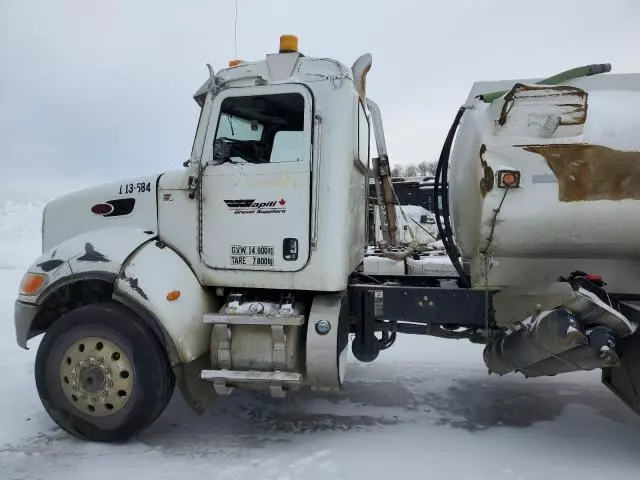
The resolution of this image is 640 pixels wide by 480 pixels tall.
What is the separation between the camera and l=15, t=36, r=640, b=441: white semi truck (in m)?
3.47

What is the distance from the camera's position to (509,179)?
348 centimetres

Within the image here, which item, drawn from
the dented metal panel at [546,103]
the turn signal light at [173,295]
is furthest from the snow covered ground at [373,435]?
the dented metal panel at [546,103]

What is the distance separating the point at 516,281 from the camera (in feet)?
12.6

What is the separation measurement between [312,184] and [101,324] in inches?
74.7

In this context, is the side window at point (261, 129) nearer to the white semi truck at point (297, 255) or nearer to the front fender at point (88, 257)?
the white semi truck at point (297, 255)

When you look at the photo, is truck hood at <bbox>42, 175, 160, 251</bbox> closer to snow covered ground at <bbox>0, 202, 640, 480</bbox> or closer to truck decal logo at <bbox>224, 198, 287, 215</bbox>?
truck decal logo at <bbox>224, 198, 287, 215</bbox>

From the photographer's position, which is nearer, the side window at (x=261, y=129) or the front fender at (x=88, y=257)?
the front fender at (x=88, y=257)

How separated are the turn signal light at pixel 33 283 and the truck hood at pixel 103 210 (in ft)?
1.38

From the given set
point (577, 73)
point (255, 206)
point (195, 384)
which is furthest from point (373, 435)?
point (577, 73)

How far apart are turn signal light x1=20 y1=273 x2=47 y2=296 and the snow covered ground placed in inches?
44.6

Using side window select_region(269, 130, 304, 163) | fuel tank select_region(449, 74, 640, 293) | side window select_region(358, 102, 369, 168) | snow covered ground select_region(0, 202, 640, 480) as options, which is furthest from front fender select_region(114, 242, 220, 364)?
fuel tank select_region(449, 74, 640, 293)

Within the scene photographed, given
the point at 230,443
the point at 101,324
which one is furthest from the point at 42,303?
the point at 230,443

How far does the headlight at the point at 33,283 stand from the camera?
3.83 metres

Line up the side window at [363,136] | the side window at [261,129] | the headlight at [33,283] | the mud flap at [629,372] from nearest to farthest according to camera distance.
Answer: the mud flap at [629,372] < the headlight at [33,283] < the side window at [261,129] < the side window at [363,136]
